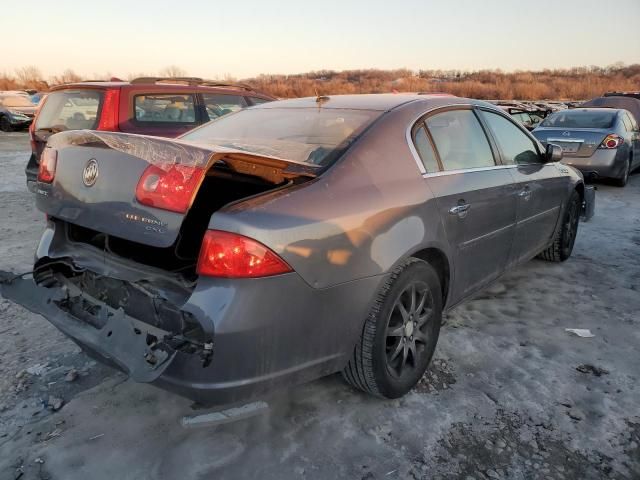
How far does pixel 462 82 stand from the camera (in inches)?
1924

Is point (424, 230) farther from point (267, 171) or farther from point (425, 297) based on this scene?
point (267, 171)

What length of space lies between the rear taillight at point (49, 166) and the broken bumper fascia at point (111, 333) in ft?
1.81

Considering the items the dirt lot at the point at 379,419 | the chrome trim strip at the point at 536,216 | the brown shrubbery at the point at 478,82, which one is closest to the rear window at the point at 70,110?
the dirt lot at the point at 379,419

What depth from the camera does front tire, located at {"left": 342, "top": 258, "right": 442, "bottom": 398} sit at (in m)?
2.41

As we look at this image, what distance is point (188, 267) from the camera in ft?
7.93

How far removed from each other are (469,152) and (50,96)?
5552 mm

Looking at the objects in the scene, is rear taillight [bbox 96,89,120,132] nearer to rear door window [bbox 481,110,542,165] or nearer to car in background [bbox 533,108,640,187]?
rear door window [bbox 481,110,542,165]

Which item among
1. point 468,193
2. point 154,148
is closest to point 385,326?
point 468,193

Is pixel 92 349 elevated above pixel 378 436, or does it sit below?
above

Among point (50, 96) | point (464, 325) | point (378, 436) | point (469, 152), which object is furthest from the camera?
point (50, 96)

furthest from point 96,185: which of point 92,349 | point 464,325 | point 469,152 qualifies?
point 464,325

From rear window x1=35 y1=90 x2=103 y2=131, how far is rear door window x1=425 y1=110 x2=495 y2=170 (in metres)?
4.34

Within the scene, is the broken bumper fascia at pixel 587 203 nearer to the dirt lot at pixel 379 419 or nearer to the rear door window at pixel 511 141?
the rear door window at pixel 511 141

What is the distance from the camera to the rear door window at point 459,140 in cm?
300
